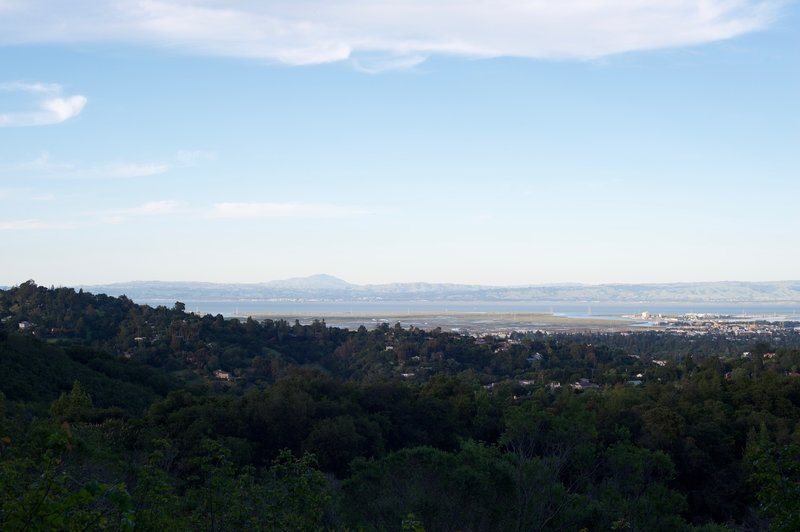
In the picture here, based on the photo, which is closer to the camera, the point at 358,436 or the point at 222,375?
the point at 358,436

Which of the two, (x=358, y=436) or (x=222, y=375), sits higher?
(x=358, y=436)

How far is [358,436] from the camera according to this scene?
21672mm

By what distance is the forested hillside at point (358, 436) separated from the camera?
8.77 metres

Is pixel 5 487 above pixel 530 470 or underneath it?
above

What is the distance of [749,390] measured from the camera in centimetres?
2873

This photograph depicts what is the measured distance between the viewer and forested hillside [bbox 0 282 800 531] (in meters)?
8.77

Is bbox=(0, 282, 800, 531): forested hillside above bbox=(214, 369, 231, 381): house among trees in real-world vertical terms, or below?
above

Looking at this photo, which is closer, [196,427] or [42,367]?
[196,427]

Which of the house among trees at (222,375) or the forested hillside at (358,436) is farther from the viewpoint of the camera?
the house among trees at (222,375)

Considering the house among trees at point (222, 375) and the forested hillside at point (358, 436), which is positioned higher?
the forested hillside at point (358, 436)

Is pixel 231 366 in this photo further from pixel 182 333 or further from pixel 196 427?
pixel 196 427

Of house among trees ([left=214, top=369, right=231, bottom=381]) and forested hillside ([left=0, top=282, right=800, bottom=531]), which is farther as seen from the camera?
house among trees ([left=214, top=369, right=231, bottom=381])

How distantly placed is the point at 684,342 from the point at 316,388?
6087cm

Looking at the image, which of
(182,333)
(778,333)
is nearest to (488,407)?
(182,333)
